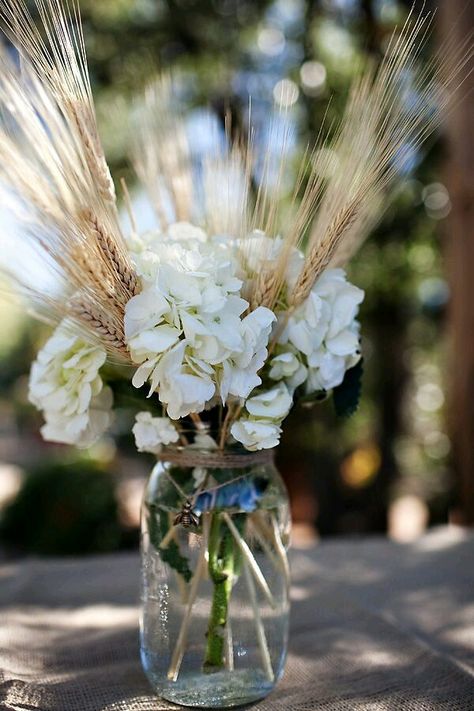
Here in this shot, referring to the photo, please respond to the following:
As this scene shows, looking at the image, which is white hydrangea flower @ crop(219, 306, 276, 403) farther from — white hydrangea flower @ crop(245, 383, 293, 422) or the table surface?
the table surface

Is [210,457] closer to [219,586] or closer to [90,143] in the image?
[219,586]

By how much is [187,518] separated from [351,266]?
5.80ft

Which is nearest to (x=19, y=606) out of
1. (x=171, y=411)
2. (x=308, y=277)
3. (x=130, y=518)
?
(x=171, y=411)

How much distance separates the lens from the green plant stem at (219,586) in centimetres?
75

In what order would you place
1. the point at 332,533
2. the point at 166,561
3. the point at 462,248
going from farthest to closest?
1. the point at 332,533
2. the point at 462,248
3. the point at 166,561

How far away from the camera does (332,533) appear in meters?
2.81

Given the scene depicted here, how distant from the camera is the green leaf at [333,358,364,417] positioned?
2.64ft

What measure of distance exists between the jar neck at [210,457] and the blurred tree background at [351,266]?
1170mm

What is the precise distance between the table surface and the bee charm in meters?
0.21

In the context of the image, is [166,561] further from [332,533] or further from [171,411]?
[332,533]

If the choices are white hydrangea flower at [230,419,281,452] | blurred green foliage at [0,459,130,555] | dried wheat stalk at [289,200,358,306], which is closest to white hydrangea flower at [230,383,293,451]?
white hydrangea flower at [230,419,281,452]

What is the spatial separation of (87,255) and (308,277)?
0.22 m

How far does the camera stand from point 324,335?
2.44 ft

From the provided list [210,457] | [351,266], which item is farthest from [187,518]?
[351,266]
